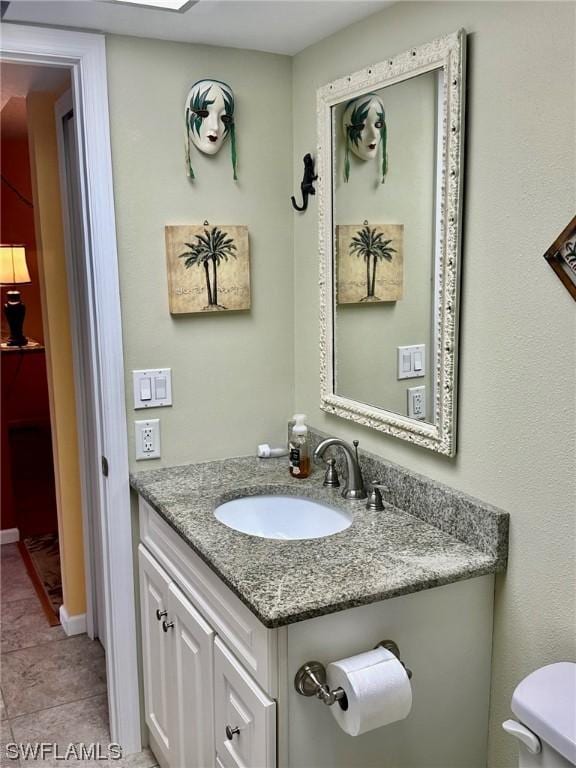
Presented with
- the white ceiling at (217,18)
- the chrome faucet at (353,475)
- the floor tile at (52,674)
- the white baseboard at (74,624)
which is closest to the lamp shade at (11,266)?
the white baseboard at (74,624)

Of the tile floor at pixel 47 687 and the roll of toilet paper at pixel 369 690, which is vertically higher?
the roll of toilet paper at pixel 369 690

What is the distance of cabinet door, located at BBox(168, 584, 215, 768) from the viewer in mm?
1702

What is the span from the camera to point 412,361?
177 cm

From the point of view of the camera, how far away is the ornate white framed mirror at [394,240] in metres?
1.58

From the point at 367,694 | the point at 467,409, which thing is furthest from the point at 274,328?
the point at 367,694

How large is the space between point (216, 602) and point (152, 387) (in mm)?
Result: 732

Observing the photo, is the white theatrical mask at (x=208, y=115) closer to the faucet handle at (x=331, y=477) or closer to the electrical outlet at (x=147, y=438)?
the electrical outlet at (x=147, y=438)

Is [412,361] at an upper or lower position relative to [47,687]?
upper

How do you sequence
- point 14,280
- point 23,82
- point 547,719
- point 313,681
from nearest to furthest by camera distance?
point 547,719, point 313,681, point 23,82, point 14,280

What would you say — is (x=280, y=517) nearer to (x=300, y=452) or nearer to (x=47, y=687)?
(x=300, y=452)

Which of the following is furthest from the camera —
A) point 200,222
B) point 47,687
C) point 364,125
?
point 47,687

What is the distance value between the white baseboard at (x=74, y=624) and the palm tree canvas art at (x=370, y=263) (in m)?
1.82

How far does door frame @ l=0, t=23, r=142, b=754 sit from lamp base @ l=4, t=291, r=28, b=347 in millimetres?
2177

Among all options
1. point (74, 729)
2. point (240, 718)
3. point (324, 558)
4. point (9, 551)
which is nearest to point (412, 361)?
point (324, 558)
